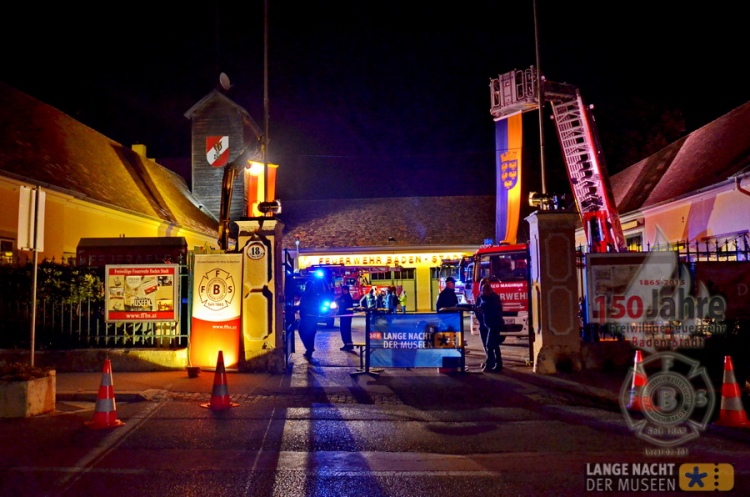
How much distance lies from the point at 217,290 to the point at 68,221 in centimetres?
781

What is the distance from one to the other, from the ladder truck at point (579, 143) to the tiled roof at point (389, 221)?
10.3 meters

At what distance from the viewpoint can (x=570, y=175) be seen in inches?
712

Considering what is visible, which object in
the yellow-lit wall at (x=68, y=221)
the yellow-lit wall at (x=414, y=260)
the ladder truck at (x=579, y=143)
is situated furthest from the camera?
the yellow-lit wall at (x=414, y=260)

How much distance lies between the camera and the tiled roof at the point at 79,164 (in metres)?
15.4

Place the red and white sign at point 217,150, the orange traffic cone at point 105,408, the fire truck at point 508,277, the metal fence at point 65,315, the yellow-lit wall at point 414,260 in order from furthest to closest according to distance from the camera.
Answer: the yellow-lit wall at point 414,260, the red and white sign at point 217,150, the fire truck at point 508,277, the metal fence at point 65,315, the orange traffic cone at point 105,408

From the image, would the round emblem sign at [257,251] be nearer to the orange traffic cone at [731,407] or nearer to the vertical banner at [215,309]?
the vertical banner at [215,309]

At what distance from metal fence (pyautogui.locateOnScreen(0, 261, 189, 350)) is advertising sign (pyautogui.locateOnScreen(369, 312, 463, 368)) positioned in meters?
3.83

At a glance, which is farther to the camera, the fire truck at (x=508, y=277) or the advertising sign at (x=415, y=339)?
the fire truck at (x=508, y=277)

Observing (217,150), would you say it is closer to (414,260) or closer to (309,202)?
(309,202)

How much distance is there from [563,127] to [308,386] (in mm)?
12114

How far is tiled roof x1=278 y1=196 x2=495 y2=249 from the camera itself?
2828 cm
